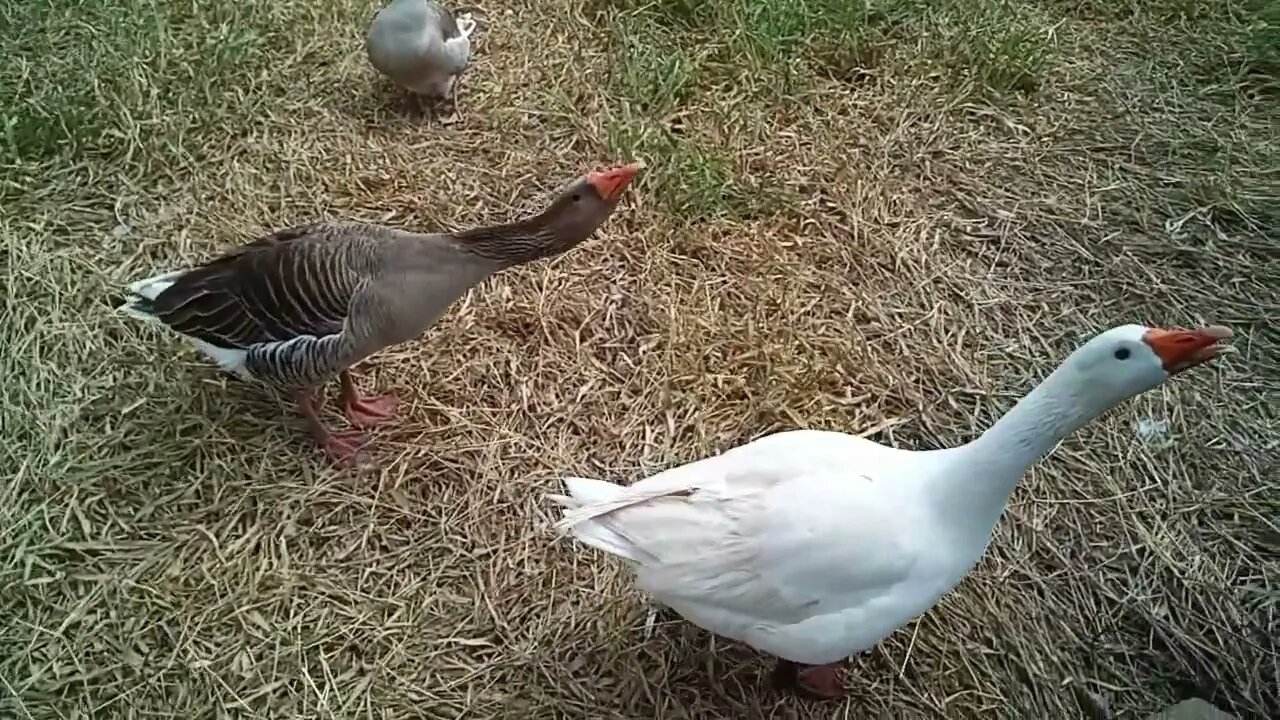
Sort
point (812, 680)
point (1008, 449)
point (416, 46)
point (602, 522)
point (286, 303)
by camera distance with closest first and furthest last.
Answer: point (1008, 449) < point (602, 522) < point (812, 680) < point (286, 303) < point (416, 46)

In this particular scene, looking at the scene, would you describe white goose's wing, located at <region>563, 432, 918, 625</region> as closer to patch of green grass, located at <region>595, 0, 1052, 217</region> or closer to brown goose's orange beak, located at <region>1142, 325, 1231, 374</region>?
brown goose's orange beak, located at <region>1142, 325, 1231, 374</region>

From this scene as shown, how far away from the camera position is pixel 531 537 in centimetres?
235

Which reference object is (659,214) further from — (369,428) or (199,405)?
(199,405)

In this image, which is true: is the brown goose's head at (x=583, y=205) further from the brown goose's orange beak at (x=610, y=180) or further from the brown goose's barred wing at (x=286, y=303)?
the brown goose's barred wing at (x=286, y=303)

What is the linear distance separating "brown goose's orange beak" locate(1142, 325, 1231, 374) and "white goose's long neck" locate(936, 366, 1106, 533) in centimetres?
14

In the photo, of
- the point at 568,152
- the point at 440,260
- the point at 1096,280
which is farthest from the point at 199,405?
the point at 1096,280

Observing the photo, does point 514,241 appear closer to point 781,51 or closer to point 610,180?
point 610,180

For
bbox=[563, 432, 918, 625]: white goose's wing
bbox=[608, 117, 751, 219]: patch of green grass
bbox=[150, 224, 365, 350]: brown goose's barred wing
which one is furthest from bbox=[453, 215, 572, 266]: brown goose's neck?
bbox=[608, 117, 751, 219]: patch of green grass

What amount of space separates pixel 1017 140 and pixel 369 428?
2.35 meters

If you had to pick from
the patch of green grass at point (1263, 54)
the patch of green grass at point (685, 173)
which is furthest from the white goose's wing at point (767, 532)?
the patch of green grass at point (1263, 54)

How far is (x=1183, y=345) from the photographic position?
160cm

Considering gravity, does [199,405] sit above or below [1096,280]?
above

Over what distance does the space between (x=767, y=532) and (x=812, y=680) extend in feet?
1.52

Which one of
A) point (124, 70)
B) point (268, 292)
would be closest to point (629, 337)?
point (268, 292)
